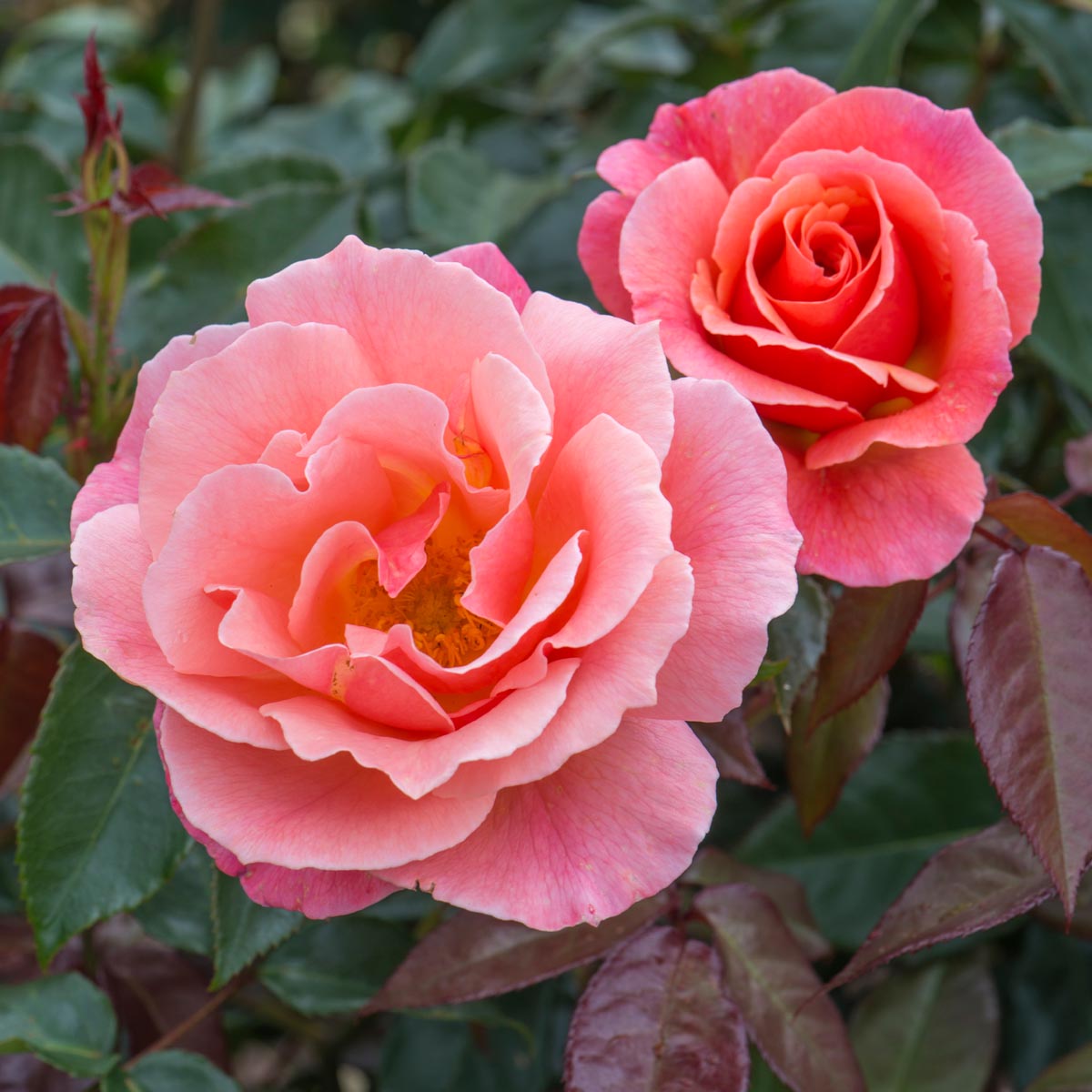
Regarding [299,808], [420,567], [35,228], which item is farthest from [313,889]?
[35,228]

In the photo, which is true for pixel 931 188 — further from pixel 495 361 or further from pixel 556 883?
pixel 556 883

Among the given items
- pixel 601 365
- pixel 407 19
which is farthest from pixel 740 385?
pixel 407 19

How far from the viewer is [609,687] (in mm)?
467

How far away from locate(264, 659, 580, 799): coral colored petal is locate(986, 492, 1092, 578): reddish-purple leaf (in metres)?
0.30

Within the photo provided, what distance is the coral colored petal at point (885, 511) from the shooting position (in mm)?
554

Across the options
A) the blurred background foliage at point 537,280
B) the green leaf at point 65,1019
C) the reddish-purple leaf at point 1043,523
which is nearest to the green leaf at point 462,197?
the blurred background foliage at point 537,280

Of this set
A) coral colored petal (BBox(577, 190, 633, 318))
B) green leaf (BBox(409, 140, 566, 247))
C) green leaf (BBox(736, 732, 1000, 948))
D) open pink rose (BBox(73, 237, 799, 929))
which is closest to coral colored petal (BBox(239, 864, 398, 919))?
open pink rose (BBox(73, 237, 799, 929))

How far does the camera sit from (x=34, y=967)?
30.6 inches

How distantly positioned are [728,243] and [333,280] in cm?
20

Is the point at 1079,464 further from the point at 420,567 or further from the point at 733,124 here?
the point at 420,567

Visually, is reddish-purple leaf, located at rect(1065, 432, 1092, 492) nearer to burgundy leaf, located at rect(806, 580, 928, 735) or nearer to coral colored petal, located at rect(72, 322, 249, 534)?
burgundy leaf, located at rect(806, 580, 928, 735)

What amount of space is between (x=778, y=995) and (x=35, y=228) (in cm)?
86

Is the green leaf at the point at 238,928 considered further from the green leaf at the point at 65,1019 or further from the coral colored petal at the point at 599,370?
the coral colored petal at the point at 599,370

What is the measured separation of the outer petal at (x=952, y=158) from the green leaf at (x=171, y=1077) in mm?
613
